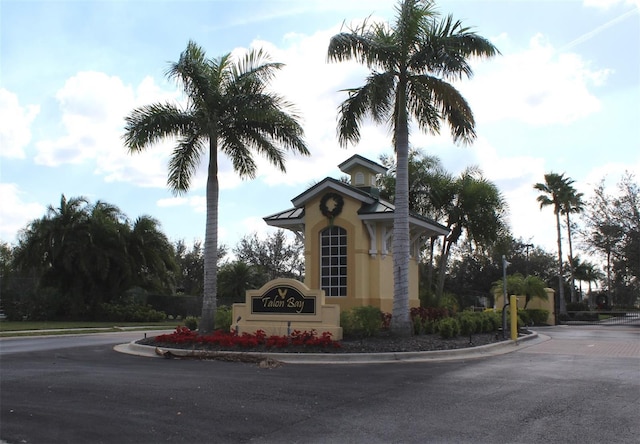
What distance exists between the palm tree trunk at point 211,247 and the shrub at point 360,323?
4044 millimetres

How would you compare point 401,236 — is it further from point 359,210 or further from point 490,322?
point 490,322

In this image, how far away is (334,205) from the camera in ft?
65.5

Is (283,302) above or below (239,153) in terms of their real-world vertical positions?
below

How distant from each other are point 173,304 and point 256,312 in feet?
80.3

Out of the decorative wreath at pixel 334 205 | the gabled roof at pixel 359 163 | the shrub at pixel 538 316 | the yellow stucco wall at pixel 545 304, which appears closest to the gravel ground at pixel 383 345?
the decorative wreath at pixel 334 205

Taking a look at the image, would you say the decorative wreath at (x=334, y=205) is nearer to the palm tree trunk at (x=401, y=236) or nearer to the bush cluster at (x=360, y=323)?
the palm tree trunk at (x=401, y=236)

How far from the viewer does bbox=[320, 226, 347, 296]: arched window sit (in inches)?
776

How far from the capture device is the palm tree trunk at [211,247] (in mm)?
17250

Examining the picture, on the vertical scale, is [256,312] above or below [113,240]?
below

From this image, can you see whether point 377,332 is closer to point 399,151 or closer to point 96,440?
point 399,151

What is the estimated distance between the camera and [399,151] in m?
16.6

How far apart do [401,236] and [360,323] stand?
2762 millimetres

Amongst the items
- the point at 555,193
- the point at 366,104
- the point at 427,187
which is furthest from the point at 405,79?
the point at 555,193

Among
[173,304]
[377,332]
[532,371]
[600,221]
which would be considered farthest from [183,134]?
[600,221]
